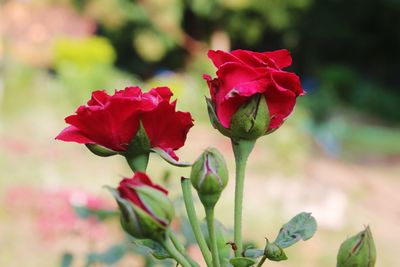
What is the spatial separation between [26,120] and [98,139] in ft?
24.4

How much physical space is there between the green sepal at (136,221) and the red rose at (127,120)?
8cm

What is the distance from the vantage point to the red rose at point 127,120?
51 cm

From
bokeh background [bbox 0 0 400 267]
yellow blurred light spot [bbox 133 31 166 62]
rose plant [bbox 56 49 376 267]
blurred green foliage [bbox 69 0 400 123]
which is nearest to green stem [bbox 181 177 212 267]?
rose plant [bbox 56 49 376 267]

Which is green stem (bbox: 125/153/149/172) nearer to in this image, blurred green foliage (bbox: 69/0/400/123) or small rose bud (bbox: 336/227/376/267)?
small rose bud (bbox: 336/227/376/267)

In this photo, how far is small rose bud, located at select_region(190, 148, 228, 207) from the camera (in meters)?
0.50

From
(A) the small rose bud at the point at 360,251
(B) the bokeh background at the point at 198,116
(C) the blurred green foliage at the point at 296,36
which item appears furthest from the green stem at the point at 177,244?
(C) the blurred green foliage at the point at 296,36

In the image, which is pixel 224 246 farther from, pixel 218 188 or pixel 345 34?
pixel 345 34

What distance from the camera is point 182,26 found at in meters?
15.0

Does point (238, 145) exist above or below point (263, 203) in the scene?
above

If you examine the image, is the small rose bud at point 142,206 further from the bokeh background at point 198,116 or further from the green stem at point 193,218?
the bokeh background at point 198,116

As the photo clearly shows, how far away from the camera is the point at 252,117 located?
0.53 m

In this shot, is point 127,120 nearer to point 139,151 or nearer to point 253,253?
point 139,151

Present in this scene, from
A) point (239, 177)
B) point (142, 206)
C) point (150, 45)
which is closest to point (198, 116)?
point (150, 45)

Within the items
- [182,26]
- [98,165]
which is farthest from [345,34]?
[98,165]
